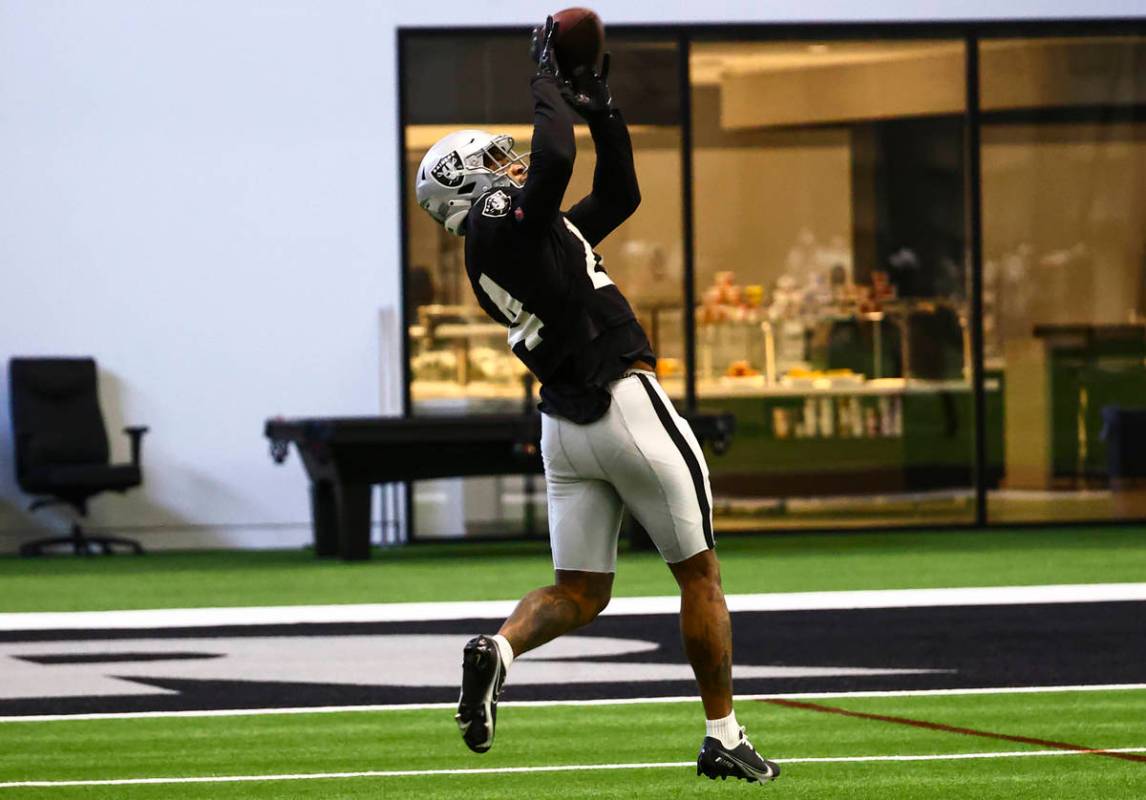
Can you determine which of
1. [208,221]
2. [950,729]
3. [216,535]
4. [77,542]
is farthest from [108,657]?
[208,221]

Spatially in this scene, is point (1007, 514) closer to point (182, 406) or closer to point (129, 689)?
point (182, 406)

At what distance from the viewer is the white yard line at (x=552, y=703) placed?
21.0 ft

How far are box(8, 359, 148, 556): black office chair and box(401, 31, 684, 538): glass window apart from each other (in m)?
1.97

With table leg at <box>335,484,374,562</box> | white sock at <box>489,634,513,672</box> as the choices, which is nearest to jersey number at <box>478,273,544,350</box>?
white sock at <box>489,634,513,672</box>

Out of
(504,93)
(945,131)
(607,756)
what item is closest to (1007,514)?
(945,131)

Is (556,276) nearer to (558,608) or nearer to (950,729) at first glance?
(558,608)

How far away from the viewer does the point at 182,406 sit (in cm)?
1340

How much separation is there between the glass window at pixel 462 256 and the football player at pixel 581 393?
8.52m

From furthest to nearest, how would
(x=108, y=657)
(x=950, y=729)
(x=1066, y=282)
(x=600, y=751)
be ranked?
1. (x=1066, y=282)
2. (x=108, y=657)
3. (x=950, y=729)
4. (x=600, y=751)

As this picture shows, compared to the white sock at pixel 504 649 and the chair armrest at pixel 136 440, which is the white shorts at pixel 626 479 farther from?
the chair armrest at pixel 136 440

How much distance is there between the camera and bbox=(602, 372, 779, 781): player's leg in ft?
15.5

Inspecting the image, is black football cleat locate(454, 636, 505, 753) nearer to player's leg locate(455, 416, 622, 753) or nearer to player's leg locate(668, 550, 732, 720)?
player's leg locate(455, 416, 622, 753)

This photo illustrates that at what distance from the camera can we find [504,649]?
4648 mm

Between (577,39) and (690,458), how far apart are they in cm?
98
